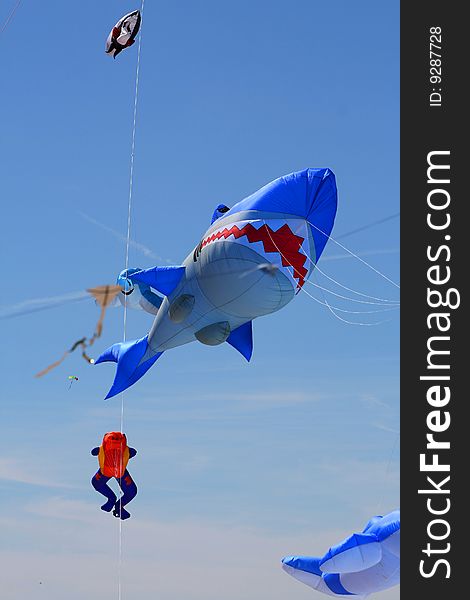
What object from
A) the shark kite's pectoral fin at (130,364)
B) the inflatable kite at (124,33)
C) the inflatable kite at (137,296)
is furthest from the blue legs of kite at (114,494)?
the inflatable kite at (124,33)

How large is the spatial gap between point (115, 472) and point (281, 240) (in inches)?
328

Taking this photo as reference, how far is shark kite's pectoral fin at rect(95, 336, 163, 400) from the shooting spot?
27.1 m

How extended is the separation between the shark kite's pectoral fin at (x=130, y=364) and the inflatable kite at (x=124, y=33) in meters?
7.07

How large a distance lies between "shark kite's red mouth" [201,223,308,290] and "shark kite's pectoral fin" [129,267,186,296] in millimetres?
1776

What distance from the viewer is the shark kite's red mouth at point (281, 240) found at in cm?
2231

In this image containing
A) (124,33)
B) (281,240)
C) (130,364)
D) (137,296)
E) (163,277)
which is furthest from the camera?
(130,364)

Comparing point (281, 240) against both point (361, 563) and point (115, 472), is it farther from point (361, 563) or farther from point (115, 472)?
point (361, 563)

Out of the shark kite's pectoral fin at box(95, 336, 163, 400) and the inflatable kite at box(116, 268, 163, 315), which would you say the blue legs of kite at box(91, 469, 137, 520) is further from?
the inflatable kite at box(116, 268, 163, 315)

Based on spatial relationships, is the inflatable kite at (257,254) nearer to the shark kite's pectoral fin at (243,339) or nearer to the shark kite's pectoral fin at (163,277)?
the shark kite's pectoral fin at (163,277)

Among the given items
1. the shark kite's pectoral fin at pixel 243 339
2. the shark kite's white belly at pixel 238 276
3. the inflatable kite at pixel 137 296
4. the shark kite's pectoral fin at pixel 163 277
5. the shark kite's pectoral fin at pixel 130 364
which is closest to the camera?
the shark kite's white belly at pixel 238 276

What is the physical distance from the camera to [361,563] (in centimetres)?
2778

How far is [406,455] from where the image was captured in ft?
57.6

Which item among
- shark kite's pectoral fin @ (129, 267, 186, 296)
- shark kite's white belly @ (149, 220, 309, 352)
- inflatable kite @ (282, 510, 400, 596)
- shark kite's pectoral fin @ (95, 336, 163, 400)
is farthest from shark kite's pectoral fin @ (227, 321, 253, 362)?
inflatable kite @ (282, 510, 400, 596)

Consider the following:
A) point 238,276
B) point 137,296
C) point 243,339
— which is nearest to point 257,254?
point 238,276
